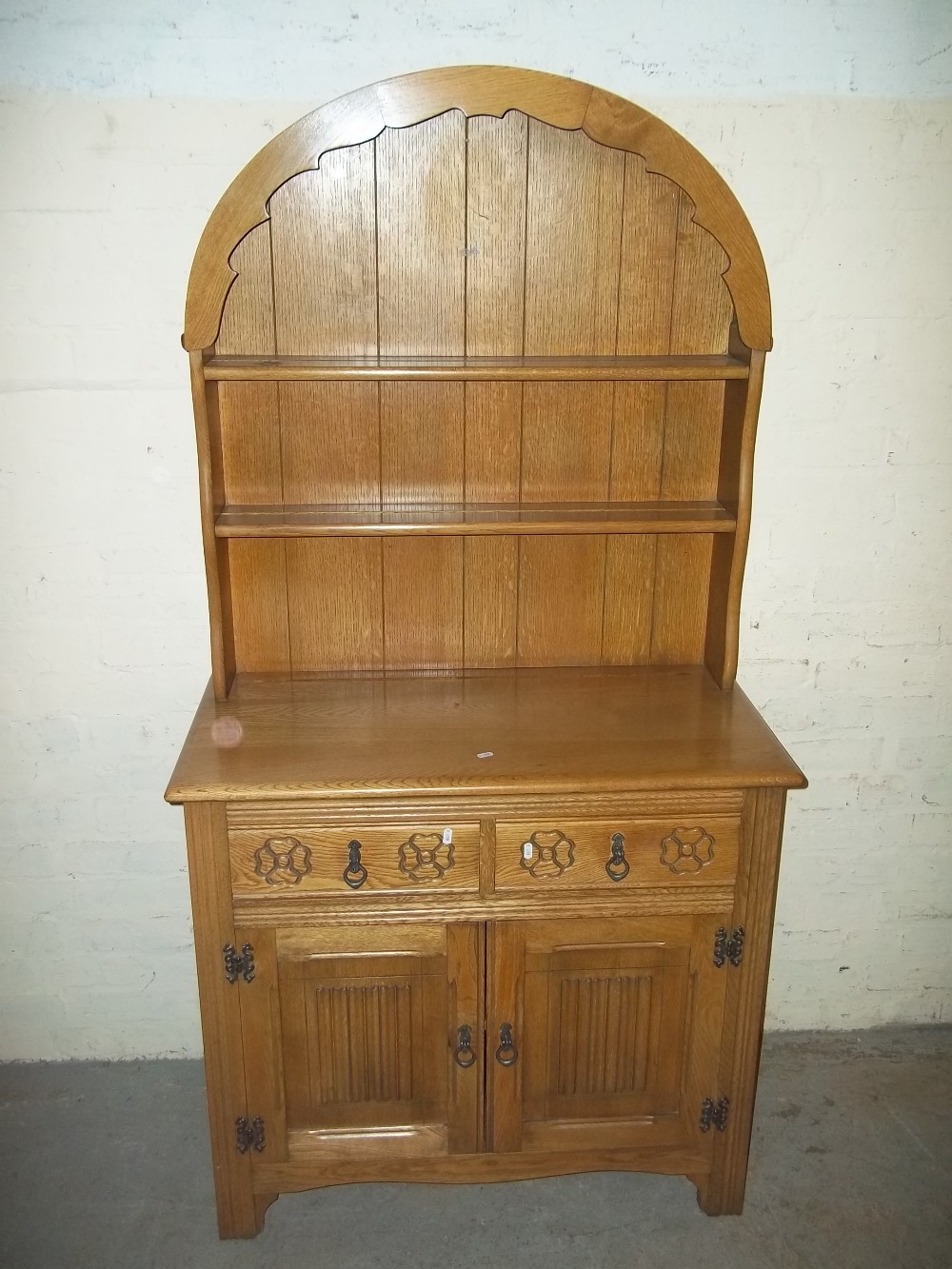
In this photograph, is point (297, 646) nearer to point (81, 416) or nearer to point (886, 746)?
point (81, 416)

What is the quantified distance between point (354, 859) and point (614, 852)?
1.58ft

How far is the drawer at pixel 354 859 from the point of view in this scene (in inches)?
80.7

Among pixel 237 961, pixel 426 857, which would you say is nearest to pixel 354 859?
pixel 426 857

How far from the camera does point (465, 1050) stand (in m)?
2.20

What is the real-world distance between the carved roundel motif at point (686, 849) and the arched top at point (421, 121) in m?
1.11

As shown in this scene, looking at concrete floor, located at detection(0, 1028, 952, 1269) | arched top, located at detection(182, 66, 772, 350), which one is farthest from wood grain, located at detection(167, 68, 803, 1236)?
concrete floor, located at detection(0, 1028, 952, 1269)

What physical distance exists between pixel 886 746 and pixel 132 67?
7.16 feet

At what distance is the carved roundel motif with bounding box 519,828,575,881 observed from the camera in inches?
81.8

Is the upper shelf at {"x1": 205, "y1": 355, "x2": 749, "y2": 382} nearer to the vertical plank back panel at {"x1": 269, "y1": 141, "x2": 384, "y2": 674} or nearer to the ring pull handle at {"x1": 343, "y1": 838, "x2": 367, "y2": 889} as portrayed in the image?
the vertical plank back panel at {"x1": 269, "y1": 141, "x2": 384, "y2": 674}

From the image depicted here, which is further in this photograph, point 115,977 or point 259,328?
point 115,977

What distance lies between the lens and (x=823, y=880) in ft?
9.07

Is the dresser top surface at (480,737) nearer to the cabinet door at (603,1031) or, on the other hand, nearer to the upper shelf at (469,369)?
the cabinet door at (603,1031)

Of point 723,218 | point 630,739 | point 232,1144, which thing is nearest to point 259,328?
point 723,218


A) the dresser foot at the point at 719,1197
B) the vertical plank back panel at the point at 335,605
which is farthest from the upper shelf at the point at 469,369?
the dresser foot at the point at 719,1197
